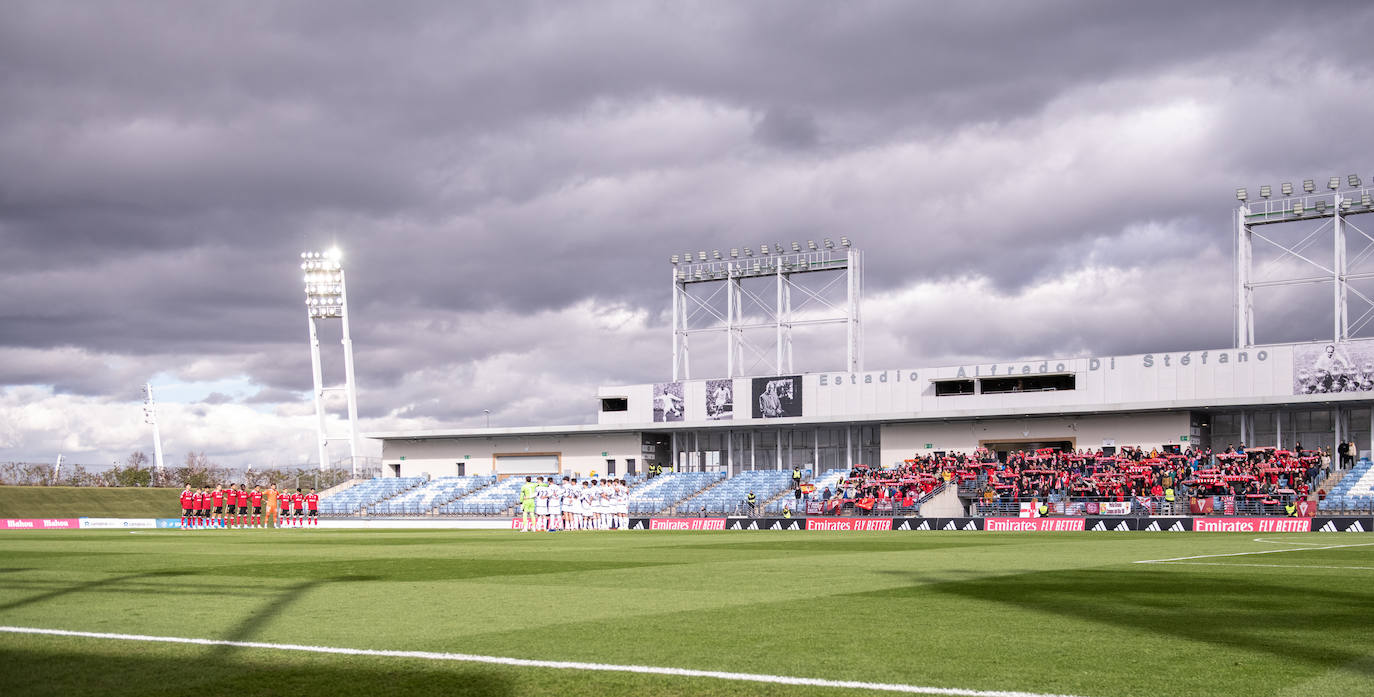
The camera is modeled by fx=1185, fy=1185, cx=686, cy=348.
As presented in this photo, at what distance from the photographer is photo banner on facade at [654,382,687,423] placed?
214ft

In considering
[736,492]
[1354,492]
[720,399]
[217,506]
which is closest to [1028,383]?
[736,492]

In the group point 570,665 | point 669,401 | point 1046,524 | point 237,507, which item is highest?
point 669,401

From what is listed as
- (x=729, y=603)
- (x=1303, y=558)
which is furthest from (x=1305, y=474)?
(x=729, y=603)

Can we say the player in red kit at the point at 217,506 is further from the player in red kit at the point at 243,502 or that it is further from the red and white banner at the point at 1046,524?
the red and white banner at the point at 1046,524

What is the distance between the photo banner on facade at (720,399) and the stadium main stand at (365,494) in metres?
18.8

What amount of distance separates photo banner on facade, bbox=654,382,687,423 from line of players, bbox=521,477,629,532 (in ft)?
69.6

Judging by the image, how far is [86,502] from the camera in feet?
207

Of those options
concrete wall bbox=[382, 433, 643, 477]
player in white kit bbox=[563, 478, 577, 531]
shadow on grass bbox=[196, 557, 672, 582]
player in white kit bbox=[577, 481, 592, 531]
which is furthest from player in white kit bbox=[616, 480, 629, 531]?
concrete wall bbox=[382, 433, 643, 477]

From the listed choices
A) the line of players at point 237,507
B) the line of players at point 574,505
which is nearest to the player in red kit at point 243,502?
the line of players at point 237,507

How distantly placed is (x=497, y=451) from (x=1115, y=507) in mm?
39431

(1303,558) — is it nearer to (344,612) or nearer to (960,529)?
(344,612)

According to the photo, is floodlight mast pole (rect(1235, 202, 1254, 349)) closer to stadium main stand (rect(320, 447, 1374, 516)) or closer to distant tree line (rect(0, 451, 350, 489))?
stadium main stand (rect(320, 447, 1374, 516))

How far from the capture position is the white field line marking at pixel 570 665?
665 cm

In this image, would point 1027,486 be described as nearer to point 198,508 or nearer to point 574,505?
point 574,505
